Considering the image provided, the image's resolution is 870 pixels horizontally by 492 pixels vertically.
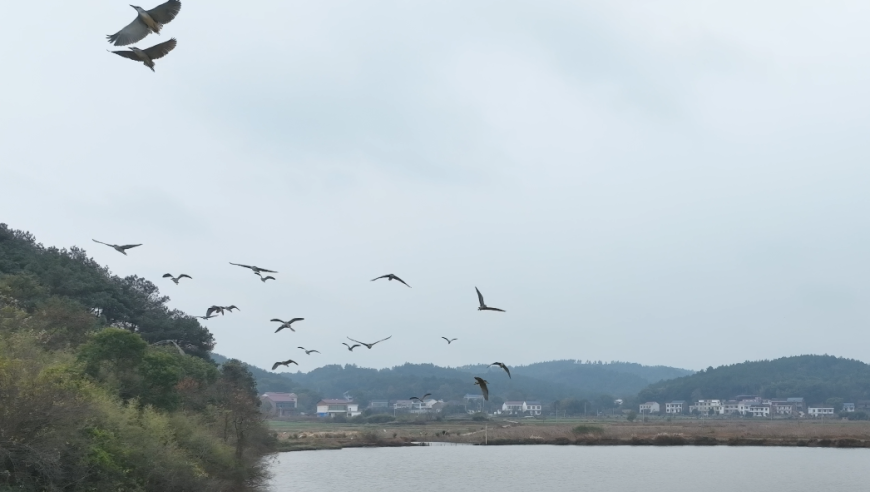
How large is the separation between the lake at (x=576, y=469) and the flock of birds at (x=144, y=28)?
4455 centimetres

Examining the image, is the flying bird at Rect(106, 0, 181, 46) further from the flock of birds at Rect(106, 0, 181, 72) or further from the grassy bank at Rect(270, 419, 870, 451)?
the grassy bank at Rect(270, 419, 870, 451)

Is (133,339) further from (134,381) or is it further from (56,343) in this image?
(56,343)

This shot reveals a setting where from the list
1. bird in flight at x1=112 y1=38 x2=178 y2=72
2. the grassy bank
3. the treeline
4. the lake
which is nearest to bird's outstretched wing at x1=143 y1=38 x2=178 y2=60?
bird in flight at x1=112 y1=38 x2=178 y2=72

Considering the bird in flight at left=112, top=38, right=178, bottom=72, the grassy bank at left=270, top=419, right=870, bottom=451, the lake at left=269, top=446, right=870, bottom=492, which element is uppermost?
the bird in flight at left=112, top=38, right=178, bottom=72

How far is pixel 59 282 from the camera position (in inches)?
2869

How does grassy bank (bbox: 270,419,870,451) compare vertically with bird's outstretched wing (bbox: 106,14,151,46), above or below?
below

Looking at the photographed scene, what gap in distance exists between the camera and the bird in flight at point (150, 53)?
1474 centimetres

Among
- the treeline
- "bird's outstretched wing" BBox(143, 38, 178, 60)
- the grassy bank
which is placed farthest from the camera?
the grassy bank

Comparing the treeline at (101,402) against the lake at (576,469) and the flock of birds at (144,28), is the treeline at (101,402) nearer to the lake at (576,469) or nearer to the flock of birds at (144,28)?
the lake at (576,469)

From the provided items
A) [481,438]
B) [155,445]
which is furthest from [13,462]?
[481,438]

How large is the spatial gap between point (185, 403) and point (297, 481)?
13301 millimetres

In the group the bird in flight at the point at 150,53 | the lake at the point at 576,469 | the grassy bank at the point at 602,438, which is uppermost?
the bird in flight at the point at 150,53

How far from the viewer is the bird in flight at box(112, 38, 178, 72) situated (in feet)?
48.4

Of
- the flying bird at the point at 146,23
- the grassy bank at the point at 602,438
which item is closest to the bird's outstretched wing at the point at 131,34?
the flying bird at the point at 146,23
